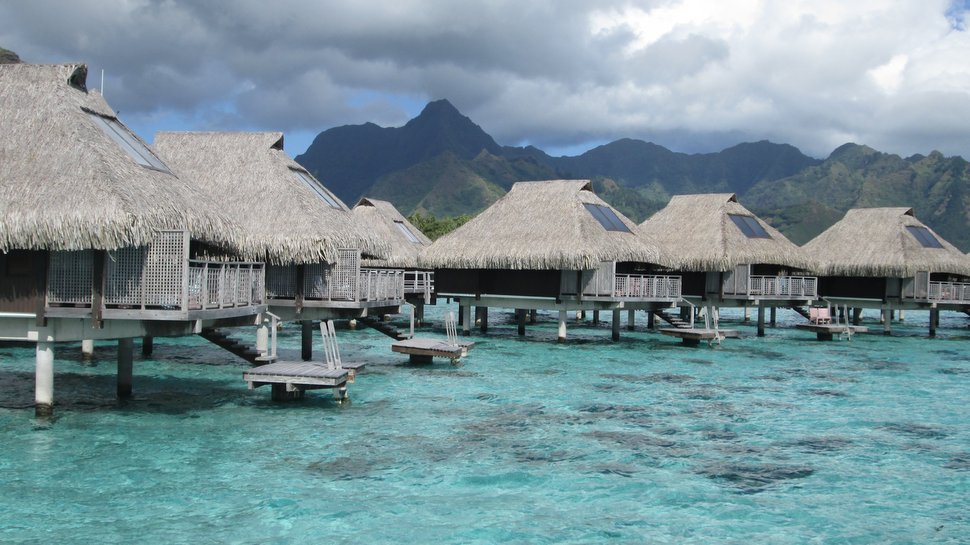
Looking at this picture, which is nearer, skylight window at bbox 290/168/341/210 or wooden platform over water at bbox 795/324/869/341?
skylight window at bbox 290/168/341/210

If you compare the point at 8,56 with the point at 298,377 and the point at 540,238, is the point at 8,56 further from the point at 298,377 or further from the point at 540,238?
the point at 298,377

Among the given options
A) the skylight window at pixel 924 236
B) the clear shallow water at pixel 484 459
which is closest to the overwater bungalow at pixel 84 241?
the clear shallow water at pixel 484 459

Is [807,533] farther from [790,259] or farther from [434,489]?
[790,259]

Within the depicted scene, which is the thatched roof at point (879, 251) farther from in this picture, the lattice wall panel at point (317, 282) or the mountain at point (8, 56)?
the mountain at point (8, 56)

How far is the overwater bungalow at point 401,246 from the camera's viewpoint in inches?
1439

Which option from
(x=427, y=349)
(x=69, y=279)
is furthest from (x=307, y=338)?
(x=69, y=279)

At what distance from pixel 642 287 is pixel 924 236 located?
18.5 metres

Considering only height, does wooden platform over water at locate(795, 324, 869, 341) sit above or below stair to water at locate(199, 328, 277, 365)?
below

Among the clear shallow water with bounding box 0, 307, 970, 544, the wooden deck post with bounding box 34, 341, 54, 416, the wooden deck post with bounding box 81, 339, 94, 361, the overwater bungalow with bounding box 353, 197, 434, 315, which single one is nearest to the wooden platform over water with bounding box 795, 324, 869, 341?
the clear shallow water with bounding box 0, 307, 970, 544

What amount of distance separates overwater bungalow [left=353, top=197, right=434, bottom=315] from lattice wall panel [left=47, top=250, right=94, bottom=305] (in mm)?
20895

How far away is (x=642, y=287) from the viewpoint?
98.1 feet

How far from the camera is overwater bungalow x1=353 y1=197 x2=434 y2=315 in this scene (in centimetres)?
3656

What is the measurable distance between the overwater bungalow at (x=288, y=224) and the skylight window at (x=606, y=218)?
35.0 feet

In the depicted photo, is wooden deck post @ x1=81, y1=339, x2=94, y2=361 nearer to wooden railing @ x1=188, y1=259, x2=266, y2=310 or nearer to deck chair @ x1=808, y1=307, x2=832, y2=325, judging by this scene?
wooden railing @ x1=188, y1=259, x2=266, y2=310
